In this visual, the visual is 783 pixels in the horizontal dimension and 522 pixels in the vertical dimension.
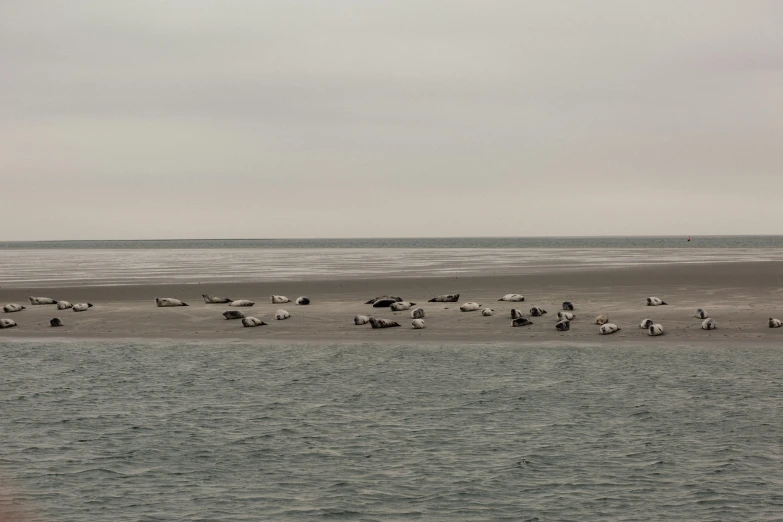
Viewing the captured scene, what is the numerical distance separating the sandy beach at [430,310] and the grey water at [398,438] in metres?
4.88

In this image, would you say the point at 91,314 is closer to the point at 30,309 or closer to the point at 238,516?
the point at 30,309

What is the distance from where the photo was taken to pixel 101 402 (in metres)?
17.2

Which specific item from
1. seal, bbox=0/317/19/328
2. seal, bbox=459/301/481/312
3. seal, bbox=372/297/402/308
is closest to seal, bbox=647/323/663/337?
seal, bbox=459/301/481/312

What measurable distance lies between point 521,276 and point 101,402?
3709 centimetres

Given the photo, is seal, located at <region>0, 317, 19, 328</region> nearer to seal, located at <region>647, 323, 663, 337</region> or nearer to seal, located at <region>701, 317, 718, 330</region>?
seal, located at <region>647, 323, 663, 337</region>

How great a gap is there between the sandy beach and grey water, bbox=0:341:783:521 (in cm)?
488

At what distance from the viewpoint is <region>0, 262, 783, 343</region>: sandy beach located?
27.4 metres

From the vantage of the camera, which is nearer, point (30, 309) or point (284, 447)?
point (284, 447)

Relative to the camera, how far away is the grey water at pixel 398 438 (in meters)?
10.7

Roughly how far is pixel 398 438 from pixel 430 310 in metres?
19.2

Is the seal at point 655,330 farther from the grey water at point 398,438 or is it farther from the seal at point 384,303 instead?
the seal at point 384,303

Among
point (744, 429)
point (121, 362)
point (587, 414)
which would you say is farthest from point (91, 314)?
point (744, 429)

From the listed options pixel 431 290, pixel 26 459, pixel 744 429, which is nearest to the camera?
pixel 26 459

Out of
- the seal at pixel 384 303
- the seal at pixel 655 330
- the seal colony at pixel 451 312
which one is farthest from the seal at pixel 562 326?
the seal at pixel 384 303
